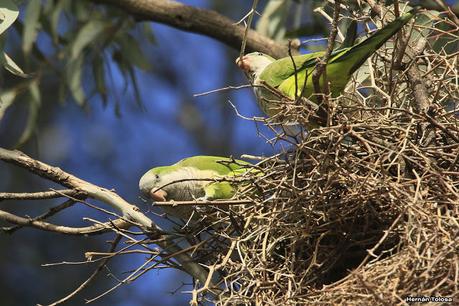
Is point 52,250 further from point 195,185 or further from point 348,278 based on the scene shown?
point 348,278

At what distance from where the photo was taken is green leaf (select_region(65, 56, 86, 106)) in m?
4.50

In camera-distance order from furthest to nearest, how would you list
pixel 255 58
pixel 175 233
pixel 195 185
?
pixel 255 58
pixel 195 185
pixel 175 233

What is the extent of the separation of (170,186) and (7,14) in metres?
A: 1.01

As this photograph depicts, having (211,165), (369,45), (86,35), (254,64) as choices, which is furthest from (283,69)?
(86,35)

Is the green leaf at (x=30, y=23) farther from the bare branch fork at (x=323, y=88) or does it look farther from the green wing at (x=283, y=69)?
the bare branch fork at (x=323, y=88)

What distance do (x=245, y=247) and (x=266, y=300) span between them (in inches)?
9.2

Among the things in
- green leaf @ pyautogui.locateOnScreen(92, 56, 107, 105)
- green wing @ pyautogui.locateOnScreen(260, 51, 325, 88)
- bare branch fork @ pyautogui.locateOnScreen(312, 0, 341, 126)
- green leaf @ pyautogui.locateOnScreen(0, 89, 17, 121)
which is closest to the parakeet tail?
bare branch fork @ pyautogui.locateOnScreen(312, 0, 341, 126)

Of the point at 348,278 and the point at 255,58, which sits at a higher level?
the point at 255,58

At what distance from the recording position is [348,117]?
8.84ft

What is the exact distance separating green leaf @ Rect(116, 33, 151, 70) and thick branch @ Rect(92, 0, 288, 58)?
0.32 m

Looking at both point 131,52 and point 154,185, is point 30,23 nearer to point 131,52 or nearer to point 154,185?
point 131,52

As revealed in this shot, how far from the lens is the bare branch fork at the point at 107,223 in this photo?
2.84 m

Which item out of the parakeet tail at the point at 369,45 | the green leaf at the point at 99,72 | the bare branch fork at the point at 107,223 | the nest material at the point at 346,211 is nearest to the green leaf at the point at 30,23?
the green leaf at the point at 99,72

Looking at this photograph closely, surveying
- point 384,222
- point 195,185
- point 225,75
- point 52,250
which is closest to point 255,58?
point 195,185
